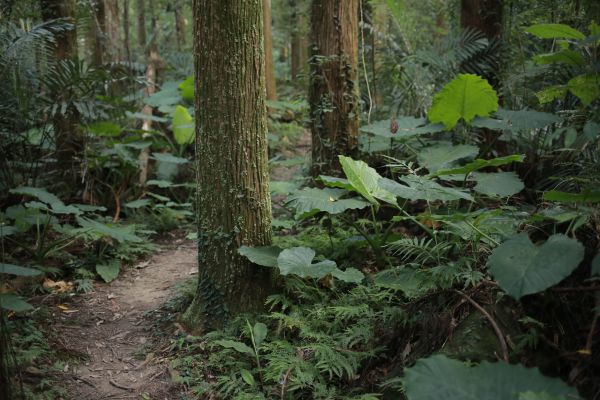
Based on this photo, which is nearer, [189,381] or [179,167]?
[189,381]

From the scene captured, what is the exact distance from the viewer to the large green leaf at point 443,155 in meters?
4.27

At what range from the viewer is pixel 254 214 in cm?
380

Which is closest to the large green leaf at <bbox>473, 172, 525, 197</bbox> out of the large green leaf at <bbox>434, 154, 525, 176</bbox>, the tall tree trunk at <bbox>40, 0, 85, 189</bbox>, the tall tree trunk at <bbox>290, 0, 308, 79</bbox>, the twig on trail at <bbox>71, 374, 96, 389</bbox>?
the large green leaf at <bbox>434, 154, 525, 176</bbox>

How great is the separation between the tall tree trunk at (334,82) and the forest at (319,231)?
2cm

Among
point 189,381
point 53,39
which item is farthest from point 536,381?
point 53,39

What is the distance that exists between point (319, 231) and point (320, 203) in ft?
3.56

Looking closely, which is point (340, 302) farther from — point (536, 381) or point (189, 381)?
point (536, 381)

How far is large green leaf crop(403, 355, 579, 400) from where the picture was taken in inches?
77.3

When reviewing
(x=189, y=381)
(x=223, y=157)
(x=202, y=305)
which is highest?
(x=223, y=157)

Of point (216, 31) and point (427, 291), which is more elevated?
point (216, 31)

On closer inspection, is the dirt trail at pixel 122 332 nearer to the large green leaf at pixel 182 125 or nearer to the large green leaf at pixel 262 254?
the large green leaf at pixel 262 254

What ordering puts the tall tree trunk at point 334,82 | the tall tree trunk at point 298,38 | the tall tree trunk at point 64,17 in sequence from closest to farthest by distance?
the tall tree trunk at point 334,82
the tall tree trunk at point 64,17
the tall tree trunk at point 298,38

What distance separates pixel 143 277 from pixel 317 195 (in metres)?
2.14

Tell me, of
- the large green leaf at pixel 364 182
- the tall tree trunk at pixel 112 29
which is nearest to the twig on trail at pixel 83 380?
the large green leaf at pixel 364 182
